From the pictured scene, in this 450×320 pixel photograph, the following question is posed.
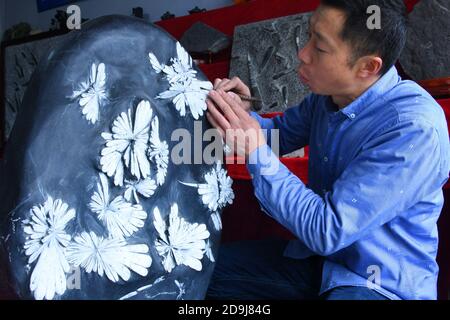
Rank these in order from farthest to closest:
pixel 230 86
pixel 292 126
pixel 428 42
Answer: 1. pixel 428 42
2. pixel 292 126
3. pixel 230 86

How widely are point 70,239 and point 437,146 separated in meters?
0.63

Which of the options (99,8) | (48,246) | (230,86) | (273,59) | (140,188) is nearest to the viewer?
(48,246)

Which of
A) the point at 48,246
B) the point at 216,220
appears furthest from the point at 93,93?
the point at 216,220

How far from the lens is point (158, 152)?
0.81 meters

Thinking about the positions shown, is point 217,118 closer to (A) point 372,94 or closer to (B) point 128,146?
(B) point 128,146

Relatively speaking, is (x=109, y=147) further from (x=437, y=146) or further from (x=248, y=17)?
(x=248, y=17)

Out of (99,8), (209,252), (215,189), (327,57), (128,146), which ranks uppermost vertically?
(99,8)

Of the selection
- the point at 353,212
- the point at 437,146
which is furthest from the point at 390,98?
the point at 353,212

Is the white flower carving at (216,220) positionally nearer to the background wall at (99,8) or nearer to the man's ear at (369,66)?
the man's ear at (369,66)

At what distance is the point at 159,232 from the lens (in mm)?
803

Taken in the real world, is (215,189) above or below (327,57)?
below

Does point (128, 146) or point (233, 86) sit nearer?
point (128, 146)

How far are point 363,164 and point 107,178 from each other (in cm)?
43

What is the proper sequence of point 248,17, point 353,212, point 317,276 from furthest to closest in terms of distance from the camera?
point 248,17
point 317,276
point 353,212
